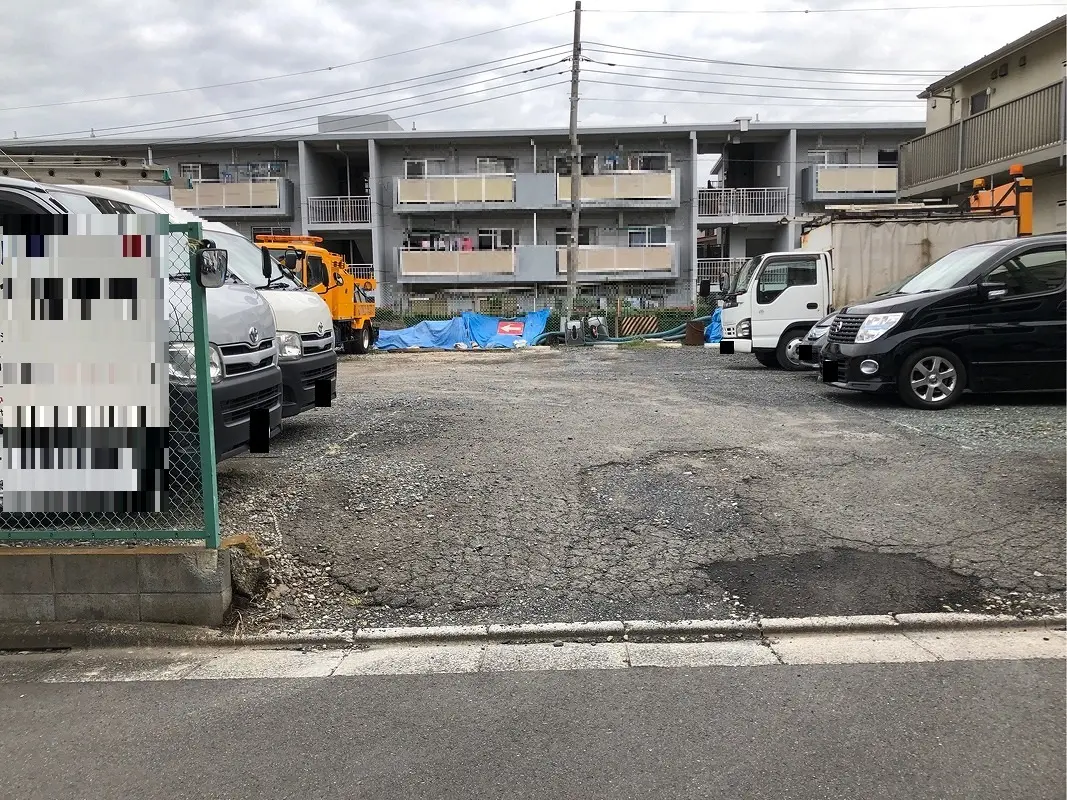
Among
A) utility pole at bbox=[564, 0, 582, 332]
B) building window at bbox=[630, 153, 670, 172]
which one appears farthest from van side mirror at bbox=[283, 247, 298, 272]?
building window at bbox=[630, 153, 670, 172]

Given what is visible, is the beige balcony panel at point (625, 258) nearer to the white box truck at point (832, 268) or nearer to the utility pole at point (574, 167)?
the utility pole at point (574, 167)

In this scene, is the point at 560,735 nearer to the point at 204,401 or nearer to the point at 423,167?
the point at 204,401

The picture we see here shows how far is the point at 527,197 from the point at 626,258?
14.0ft

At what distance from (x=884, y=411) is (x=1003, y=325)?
1.54 metres

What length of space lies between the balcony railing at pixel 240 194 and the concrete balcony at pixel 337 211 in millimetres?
1219

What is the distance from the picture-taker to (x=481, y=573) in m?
4.50

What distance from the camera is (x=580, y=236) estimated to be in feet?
96.9

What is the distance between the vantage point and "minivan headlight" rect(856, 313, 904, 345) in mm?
8492

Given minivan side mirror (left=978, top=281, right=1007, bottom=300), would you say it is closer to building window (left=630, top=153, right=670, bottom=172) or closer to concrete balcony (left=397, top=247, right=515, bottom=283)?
concrete balcony (left=397, top=247, right=515, bottom=283)

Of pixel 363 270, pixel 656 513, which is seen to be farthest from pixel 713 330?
pixel 656 513

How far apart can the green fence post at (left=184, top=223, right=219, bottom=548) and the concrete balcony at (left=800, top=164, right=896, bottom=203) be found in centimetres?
2778

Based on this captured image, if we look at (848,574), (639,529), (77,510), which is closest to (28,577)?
(77,510)

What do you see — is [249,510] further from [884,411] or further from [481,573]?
[884,411]

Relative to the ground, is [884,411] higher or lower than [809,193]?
lower
